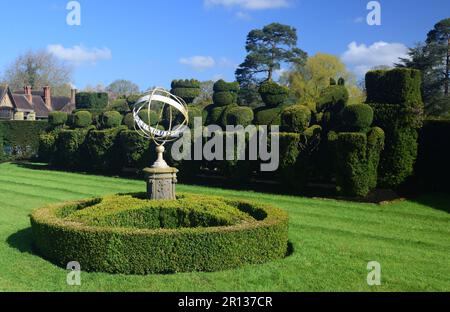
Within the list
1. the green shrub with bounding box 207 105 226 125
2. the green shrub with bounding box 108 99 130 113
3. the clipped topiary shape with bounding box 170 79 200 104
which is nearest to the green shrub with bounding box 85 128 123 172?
the green shrub with bounding box 108 99 130 113

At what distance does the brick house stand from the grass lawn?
4729 cm

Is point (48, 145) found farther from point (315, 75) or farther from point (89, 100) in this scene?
A: point (315, 75)

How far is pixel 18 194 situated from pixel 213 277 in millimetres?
12958

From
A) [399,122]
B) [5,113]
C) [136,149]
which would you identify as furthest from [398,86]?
[5,113]

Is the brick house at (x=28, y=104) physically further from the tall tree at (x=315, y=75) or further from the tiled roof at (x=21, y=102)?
the tall tree at (x=315, y=75)

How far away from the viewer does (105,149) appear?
83.3 ft

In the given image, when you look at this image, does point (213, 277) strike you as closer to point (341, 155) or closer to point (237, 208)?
point (237, 208)

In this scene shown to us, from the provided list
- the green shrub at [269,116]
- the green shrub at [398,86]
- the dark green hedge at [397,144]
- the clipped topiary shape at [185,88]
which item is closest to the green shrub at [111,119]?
the clipped topiary shape at [185,88]

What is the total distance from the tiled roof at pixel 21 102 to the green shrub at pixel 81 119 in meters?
36.8

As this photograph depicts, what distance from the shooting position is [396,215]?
13.9m

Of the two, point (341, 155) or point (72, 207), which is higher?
point (341, 155)
